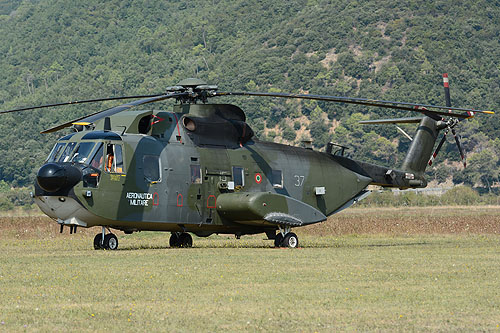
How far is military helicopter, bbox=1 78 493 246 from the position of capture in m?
24.1

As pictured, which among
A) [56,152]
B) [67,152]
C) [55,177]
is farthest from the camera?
[56,152]

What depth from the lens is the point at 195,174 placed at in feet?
86.9

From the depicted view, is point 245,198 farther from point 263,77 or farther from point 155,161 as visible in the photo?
point 263,77

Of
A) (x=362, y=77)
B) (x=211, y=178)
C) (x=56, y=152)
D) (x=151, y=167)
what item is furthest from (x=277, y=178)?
(x=362, y=77)

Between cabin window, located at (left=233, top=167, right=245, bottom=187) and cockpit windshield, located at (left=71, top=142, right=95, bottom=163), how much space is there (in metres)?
5.14

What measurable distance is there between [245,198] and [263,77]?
148 meters

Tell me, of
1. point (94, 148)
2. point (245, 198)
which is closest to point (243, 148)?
point (245, 198)

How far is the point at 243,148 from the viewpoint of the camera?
1108 inches

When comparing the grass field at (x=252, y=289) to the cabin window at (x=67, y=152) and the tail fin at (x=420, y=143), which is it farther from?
the tail fin at (x=420, y=143)

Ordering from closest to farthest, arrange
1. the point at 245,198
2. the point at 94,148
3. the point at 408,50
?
the point at 94,148 < the point at 245,198 < the point at 408,50

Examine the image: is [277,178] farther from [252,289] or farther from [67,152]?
[252,289]

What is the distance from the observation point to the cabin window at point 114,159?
2442 centimetres

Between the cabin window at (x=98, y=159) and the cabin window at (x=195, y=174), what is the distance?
3225 millimetres

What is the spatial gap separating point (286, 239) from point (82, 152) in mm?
7154
